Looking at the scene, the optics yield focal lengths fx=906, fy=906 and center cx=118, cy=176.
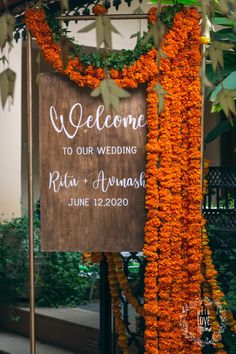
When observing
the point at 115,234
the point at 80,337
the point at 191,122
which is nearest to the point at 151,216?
the point at 115,234

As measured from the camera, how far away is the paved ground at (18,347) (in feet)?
28.6

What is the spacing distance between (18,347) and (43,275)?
111 cm

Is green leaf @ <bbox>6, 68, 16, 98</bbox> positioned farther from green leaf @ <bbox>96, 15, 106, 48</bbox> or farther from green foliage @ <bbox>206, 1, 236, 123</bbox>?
green foliage @ <bbox>206, 1, 236, 123</bbox>

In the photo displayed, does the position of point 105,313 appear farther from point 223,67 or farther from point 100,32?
point 100,32

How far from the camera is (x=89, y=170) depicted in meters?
5.88

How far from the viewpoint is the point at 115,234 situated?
586cm

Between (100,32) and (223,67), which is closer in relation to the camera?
(100,32)

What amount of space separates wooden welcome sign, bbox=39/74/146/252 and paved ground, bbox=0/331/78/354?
118 inches

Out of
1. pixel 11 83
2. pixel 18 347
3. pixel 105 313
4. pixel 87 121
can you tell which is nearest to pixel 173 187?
pixel 87 121

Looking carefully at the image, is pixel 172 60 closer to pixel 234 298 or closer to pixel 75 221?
pixel 75 221

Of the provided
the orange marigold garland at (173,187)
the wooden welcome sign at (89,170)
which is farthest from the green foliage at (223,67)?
the wooden welcome sign at (89,170)
